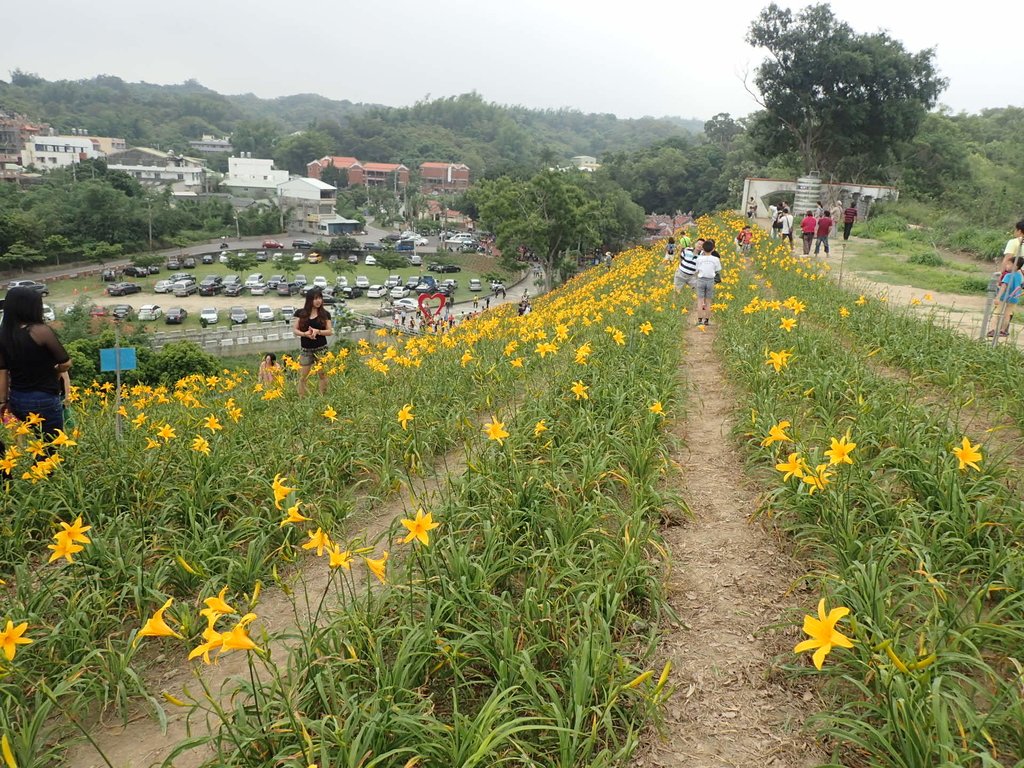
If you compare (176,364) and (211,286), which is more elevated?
(211,286)

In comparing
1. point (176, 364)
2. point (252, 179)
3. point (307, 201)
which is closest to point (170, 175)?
point (252, 179)

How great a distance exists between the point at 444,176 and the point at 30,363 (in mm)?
116770

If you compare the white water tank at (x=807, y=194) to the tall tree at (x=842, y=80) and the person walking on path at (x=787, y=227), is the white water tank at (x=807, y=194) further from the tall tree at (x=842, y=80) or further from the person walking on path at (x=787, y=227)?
the person walking on path at (x=787, y=227)

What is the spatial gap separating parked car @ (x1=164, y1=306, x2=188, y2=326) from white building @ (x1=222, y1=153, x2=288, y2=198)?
55.0 m

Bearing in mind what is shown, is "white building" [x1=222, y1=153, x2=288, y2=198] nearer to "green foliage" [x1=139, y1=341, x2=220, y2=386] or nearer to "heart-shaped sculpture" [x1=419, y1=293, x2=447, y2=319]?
"green foliage" [x1=139, y1=341, x2=220, y2=386]

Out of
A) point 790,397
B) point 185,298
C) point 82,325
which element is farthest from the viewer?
point 185,298

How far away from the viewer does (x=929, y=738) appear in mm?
1781

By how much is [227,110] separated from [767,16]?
184880mm

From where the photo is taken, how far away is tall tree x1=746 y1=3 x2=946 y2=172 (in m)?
23.6

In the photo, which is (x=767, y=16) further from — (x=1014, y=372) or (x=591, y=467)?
(x=591, y=467)

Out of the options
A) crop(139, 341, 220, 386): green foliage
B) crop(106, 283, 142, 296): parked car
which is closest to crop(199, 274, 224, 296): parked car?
crop(106, 283, 142, 296): parked car

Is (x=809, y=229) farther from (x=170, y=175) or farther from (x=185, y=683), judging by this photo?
(x=170, y=175)

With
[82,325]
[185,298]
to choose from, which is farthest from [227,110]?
[82,325]

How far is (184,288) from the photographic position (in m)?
43.5
